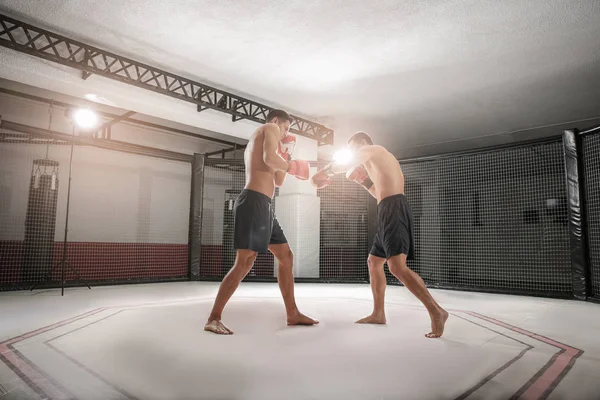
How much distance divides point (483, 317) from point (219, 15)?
427 cm

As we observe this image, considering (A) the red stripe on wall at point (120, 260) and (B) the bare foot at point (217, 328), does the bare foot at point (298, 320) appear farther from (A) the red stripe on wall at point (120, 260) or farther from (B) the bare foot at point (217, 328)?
(A) the red stripe on wall at point (120, 260)

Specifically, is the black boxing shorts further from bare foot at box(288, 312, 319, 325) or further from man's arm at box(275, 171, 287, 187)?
bare foot at box(288, 312, 319, 325)

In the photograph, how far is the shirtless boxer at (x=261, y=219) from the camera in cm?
259

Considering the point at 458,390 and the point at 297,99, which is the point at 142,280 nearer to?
the point at 297,99

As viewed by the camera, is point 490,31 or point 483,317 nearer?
point 483,317

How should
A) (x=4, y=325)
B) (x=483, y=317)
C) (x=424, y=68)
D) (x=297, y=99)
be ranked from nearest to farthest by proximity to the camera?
(x=4, y=325), (x=483, y=317), (x=424, y=68), (x=297, y=99)

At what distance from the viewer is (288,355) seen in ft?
6.63

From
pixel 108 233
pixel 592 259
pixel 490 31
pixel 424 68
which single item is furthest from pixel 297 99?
pixel 592 259

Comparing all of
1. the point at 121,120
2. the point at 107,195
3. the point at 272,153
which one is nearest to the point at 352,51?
the point at 272,153

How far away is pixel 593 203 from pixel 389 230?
3.75 metres

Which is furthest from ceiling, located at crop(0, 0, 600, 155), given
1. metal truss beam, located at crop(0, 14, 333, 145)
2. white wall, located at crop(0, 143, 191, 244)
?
white wall, located at crop(0, 143, 191, 244)

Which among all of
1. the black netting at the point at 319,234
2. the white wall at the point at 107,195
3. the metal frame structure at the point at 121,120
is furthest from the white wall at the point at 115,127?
the black netting at the point at 319,234

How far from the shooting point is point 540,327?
2.94 metres

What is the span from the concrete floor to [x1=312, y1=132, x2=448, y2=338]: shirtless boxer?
7.8 inches
